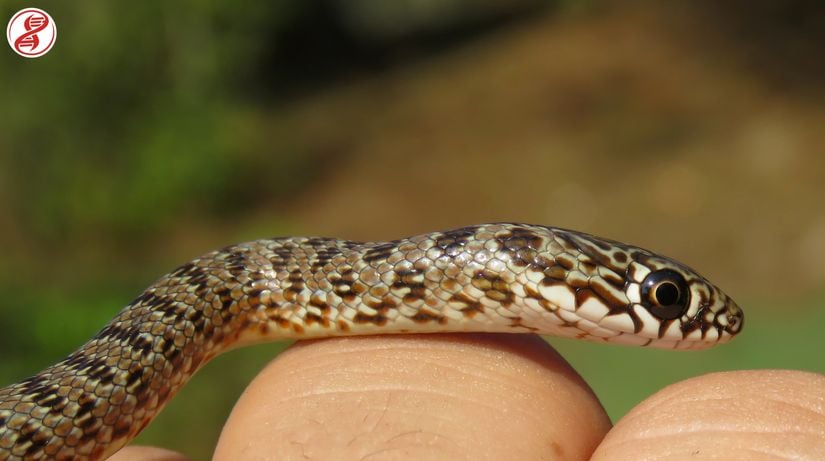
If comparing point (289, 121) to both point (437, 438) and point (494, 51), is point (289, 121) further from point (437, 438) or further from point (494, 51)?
point (437, 438)

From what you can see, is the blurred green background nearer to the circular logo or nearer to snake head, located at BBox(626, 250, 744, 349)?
the circular logo

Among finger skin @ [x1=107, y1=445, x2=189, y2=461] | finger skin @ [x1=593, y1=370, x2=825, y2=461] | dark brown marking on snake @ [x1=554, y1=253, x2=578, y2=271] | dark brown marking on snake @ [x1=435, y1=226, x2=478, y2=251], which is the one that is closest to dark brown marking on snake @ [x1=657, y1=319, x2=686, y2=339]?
dark brown marking on snake @ [x1=554, y1=253, x2=578, y2=271]

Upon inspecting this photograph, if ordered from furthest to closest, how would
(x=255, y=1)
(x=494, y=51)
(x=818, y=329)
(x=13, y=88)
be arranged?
(x=494, y=51)
(x=255, y=1)
(x=13, y=88)
(x=818, y=329)

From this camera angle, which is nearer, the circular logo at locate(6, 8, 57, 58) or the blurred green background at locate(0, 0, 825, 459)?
the circular logo at locate(6, 8, 57, 58)

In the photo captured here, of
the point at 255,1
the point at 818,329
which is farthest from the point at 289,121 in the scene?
the point at 818,329

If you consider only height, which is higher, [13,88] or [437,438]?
[13,88]

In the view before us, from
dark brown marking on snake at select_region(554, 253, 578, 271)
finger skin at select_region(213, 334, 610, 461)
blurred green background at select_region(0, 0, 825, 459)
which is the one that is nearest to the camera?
finger skin at select_region(213, 334, 610, 461)

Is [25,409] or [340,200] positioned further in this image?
[340,200]
